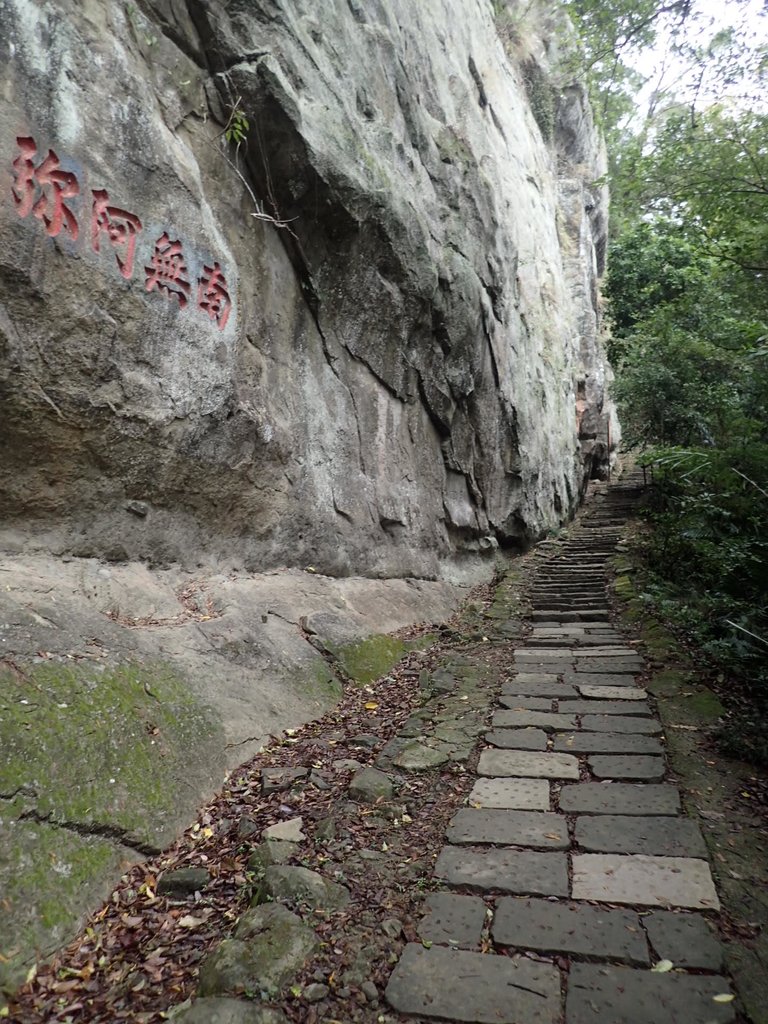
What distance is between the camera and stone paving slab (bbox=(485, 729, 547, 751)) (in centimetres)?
425

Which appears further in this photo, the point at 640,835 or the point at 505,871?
the point at 640,835

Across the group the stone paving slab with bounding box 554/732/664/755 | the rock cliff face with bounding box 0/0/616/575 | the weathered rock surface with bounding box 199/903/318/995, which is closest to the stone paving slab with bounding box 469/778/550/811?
the stone paving slab with bounding box 554/732/664/755

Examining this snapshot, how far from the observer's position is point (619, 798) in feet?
11.4

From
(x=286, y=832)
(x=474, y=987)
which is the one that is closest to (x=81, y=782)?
(x=286, y=832)

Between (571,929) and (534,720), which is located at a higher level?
(571,929)

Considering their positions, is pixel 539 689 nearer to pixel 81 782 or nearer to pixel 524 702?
pixel 524 702

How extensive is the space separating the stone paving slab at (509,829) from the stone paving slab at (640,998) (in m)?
0.83

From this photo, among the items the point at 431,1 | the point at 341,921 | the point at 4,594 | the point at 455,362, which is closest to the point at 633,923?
the point at 341,921

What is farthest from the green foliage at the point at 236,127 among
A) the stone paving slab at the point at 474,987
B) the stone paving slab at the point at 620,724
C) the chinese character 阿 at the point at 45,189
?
the stone paving slab at the point at 474,987

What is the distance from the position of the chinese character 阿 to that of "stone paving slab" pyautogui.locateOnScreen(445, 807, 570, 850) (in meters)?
4.02

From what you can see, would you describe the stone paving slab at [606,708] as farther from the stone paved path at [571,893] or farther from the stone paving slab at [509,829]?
the stone paving slab at [509,829]

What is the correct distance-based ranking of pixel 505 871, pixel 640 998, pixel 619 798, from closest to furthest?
pixel 640 998 < pixel 505 871 < pixel 619 798

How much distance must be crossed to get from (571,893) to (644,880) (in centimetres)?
33

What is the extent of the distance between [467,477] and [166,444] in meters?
6.08
